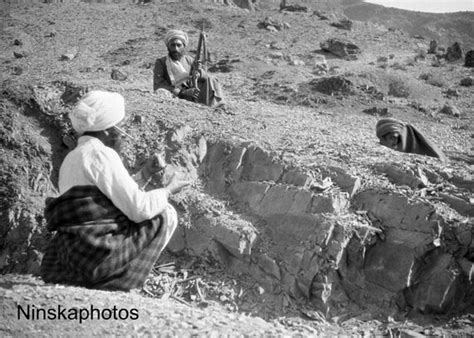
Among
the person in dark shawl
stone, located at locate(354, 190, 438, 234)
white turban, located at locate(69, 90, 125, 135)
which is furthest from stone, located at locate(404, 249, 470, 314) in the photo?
white turban, located at locate(69, 90, 125, 135)

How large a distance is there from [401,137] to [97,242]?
4409 mm

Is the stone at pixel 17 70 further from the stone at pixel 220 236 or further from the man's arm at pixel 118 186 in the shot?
the man's arm at pixel 118 186

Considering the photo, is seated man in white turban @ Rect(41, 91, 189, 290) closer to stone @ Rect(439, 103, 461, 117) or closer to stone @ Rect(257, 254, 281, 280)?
stone @ Rect(257, 254, 281, 280)

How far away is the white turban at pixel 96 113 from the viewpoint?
100 inches

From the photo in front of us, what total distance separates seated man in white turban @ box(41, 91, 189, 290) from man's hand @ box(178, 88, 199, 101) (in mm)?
3852

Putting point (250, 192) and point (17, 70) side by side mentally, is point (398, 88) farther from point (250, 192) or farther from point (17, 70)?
point (17, 70)

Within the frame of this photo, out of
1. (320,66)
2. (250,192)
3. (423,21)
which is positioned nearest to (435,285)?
(250,192)

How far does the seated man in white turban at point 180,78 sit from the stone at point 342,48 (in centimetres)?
929

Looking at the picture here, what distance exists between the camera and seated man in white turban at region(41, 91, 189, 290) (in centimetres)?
250

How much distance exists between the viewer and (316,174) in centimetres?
438

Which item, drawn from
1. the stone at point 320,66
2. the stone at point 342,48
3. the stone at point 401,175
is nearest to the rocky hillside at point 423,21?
the stone at point 342,48

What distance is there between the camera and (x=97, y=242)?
2521mm

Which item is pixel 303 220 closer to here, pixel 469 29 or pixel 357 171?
pixel 357 171

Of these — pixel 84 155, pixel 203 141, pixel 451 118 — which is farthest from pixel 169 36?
pixel 451 118
